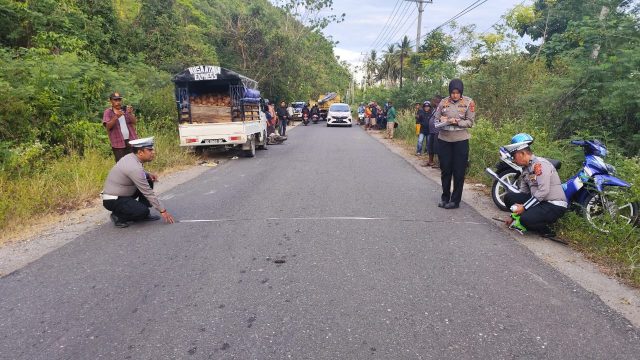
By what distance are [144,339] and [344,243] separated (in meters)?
2.50

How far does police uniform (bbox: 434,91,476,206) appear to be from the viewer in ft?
21.1

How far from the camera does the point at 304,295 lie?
371 cm

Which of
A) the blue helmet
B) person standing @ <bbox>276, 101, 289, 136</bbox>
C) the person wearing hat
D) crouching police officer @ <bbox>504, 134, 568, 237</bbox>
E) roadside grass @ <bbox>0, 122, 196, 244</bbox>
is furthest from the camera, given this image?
person standing @ <bbox>276, 101, 289, 136</bbox>

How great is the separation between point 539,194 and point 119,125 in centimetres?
661

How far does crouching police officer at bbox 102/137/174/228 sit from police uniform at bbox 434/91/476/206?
4.08 metres

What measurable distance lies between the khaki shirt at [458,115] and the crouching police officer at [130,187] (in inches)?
163

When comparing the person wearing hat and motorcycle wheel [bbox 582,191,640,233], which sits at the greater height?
the person wearing hat

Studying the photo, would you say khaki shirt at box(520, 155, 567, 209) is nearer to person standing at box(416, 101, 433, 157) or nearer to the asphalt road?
the asphalt road

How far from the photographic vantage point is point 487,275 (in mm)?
4129

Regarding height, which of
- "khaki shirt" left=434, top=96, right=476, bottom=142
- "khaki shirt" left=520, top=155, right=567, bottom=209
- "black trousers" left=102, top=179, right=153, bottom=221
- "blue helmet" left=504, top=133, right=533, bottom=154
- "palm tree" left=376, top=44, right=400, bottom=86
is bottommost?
"black trousers" left=102, top=179, right=153, bottom=221

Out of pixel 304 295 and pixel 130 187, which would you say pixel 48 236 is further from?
pixel 304 295

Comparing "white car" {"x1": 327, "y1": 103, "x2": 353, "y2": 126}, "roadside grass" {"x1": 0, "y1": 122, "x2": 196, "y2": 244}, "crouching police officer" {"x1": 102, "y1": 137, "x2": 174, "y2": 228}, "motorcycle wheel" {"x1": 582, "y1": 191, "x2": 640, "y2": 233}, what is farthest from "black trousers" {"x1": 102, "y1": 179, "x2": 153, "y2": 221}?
"white car" {"x1": 327, "y1": 103, "x2": 353, "y2": 126}

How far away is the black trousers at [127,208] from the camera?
5.73 m

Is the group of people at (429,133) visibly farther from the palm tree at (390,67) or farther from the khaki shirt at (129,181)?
the palm tree at (390,67)
